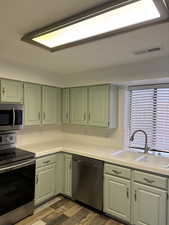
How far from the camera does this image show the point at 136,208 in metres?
2.08

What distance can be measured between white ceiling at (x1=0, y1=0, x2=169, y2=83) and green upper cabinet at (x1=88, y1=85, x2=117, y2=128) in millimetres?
400

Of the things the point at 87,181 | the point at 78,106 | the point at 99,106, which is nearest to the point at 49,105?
the point at 78,106

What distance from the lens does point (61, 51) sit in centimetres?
203

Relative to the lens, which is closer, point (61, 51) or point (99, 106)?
point (61, 51)

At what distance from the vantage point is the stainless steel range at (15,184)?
6.70ft

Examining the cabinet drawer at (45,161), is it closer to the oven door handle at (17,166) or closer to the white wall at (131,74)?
the oven door handle at (17,166)

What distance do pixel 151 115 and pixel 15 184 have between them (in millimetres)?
2253

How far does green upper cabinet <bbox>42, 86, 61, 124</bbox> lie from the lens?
9.75ft

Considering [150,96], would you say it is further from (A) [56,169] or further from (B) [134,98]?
(A) [56,169]

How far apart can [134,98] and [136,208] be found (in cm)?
→ 167

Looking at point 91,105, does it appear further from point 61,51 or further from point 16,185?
point 16,185

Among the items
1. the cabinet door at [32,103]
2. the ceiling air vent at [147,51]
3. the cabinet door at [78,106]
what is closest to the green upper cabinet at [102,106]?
the cabinet door at [78,106]

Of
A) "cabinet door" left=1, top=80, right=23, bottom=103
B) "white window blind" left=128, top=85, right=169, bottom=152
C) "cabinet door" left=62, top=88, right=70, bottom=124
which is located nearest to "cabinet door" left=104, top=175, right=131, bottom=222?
"white window blind" left=128, top=85, right=169, bottom=152

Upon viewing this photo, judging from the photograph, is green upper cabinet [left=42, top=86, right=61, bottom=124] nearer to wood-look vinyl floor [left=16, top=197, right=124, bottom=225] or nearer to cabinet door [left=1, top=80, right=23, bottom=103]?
cabinet door [left=1, top=80, right=23, bottom=103]
